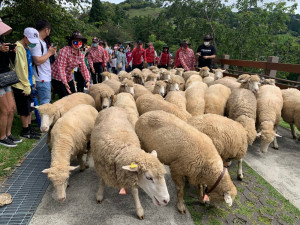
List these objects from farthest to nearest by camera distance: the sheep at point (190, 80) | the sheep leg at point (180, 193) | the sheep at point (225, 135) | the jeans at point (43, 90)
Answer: the sheep at point (190, 80), the jeans at point (43, 90), the sheep at point (225, 135), the sheep leg at point (180, 193)

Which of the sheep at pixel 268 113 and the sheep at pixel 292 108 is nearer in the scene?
the sheep at pixel 268 113

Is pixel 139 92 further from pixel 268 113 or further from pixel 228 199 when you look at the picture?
pixel 228 199

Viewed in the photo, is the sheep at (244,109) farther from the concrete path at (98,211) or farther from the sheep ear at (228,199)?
the concrete path at (98,211)

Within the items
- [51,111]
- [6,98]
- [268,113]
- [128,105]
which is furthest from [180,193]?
[6,98]

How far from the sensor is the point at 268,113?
14.8ft

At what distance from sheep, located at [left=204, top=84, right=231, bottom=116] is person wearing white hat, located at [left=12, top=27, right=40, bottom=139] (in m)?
3.76

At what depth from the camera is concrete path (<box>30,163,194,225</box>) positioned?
2576mm

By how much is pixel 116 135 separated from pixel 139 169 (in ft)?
2.29

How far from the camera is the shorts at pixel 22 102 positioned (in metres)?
4.01

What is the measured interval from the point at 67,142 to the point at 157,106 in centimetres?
189

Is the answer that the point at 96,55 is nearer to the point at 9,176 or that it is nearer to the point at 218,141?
the point at 9,176

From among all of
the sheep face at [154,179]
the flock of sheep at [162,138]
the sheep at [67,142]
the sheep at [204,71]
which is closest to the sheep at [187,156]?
the flock of sheep at [162,138]

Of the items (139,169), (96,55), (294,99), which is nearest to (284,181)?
(294,99)

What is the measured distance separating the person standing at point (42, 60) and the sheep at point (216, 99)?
11.4ft
